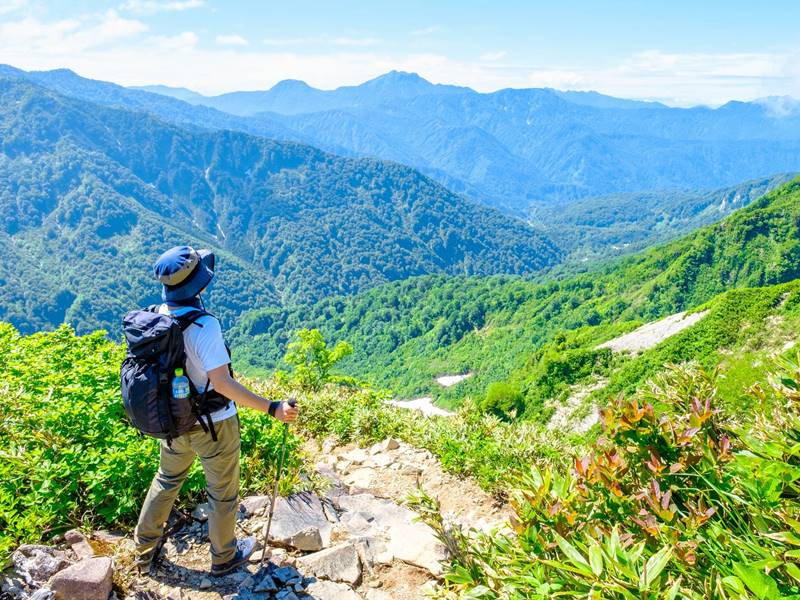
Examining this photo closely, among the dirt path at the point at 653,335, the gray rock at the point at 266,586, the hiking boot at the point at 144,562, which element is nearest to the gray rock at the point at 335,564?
the gray rock at the point at 266,586

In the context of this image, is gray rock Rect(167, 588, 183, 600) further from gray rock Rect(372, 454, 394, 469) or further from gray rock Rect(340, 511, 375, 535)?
gray rock Rect(372, 454, 394, 469)

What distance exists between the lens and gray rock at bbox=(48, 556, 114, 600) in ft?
11.2

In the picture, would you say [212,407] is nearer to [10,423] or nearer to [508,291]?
[10,423]

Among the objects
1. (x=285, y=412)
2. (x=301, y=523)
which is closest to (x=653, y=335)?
(x=301, y=523)

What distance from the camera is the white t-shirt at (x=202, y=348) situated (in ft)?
11.9

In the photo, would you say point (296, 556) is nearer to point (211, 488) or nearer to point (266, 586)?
point (266, 586)

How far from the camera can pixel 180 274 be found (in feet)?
12.2

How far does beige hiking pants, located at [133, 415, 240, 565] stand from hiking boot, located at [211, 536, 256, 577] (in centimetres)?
4

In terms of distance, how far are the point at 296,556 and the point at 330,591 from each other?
1.76ft

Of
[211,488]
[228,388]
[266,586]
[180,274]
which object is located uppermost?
[180,274]

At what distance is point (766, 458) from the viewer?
6.57ft

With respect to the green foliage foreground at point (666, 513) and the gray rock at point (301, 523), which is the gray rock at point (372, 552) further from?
the green foliage foreground at point (666, 513)

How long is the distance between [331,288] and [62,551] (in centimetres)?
18501

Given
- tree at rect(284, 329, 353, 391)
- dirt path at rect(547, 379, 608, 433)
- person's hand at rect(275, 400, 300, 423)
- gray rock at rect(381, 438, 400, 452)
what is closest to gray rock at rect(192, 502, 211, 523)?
person's hand at rect(275, 400, 300, 423)
